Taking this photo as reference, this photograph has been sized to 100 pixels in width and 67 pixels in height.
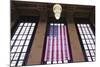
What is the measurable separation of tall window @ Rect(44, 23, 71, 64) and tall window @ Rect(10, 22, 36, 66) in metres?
0.15

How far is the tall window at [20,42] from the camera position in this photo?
1155 millimetres

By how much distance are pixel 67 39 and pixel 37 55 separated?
10.2 inches

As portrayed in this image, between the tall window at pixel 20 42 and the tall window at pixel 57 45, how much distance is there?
147 mm

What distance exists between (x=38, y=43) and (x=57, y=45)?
0.14 metres

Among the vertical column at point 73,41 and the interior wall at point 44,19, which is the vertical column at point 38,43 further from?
the vertical column at point 73,41

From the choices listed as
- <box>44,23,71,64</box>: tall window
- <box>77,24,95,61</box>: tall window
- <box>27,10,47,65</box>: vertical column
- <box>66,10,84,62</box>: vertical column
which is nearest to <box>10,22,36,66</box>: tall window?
<box>27,10,47,65</box>: vertical column

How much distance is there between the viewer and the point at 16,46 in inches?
46.3

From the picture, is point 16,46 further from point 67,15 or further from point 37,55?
point 67,15

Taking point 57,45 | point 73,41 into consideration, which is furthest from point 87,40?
point 57,45

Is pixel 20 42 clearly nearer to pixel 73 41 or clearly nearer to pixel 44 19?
pixel 44 19

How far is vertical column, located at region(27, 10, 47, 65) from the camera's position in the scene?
1188 mm

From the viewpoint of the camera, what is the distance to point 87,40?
1300 mm

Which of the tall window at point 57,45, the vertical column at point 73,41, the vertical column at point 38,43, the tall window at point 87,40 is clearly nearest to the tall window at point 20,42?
the vertical column at point 38,43
